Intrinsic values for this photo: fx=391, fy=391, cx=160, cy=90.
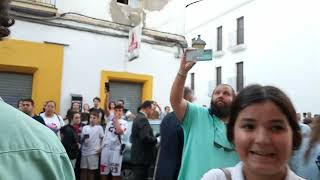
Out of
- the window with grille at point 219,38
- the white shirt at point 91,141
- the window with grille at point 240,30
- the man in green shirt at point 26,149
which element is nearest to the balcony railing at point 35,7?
the white shirt at point 91,141

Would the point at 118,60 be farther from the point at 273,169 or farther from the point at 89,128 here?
the point at 273,169

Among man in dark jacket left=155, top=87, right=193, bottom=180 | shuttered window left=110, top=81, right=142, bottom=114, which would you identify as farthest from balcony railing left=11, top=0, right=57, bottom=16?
man in dark jacket left=155, top=87, right=193, bottom=180

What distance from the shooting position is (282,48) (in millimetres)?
19516

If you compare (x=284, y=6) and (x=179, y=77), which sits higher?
(x=284, y=6)

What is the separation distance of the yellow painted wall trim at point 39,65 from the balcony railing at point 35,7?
794 mm

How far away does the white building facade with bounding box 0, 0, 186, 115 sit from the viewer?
32.8 ft

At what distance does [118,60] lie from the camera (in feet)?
37.0

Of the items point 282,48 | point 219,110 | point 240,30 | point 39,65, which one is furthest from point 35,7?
point 240,30

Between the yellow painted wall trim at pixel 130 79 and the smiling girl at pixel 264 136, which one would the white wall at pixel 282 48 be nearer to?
the yellow painted wall trim at pixel 130 79

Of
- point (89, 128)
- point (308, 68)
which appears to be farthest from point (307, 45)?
point (89, 128)

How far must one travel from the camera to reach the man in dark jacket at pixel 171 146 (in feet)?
16.2

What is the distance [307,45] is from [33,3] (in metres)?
12.7

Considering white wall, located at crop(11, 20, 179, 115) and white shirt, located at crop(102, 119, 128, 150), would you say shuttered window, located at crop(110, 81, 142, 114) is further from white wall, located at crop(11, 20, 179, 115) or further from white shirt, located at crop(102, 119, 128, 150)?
white shirt, located at crop(102, 119, 128, 150)

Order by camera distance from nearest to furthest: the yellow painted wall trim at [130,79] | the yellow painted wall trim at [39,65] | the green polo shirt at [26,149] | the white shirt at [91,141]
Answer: the green polo shirt at [26,149] → the white shirt at [91,141] → the yellow painted wall trim at [39,65] → the yellow painted wall trim at [130,79]
